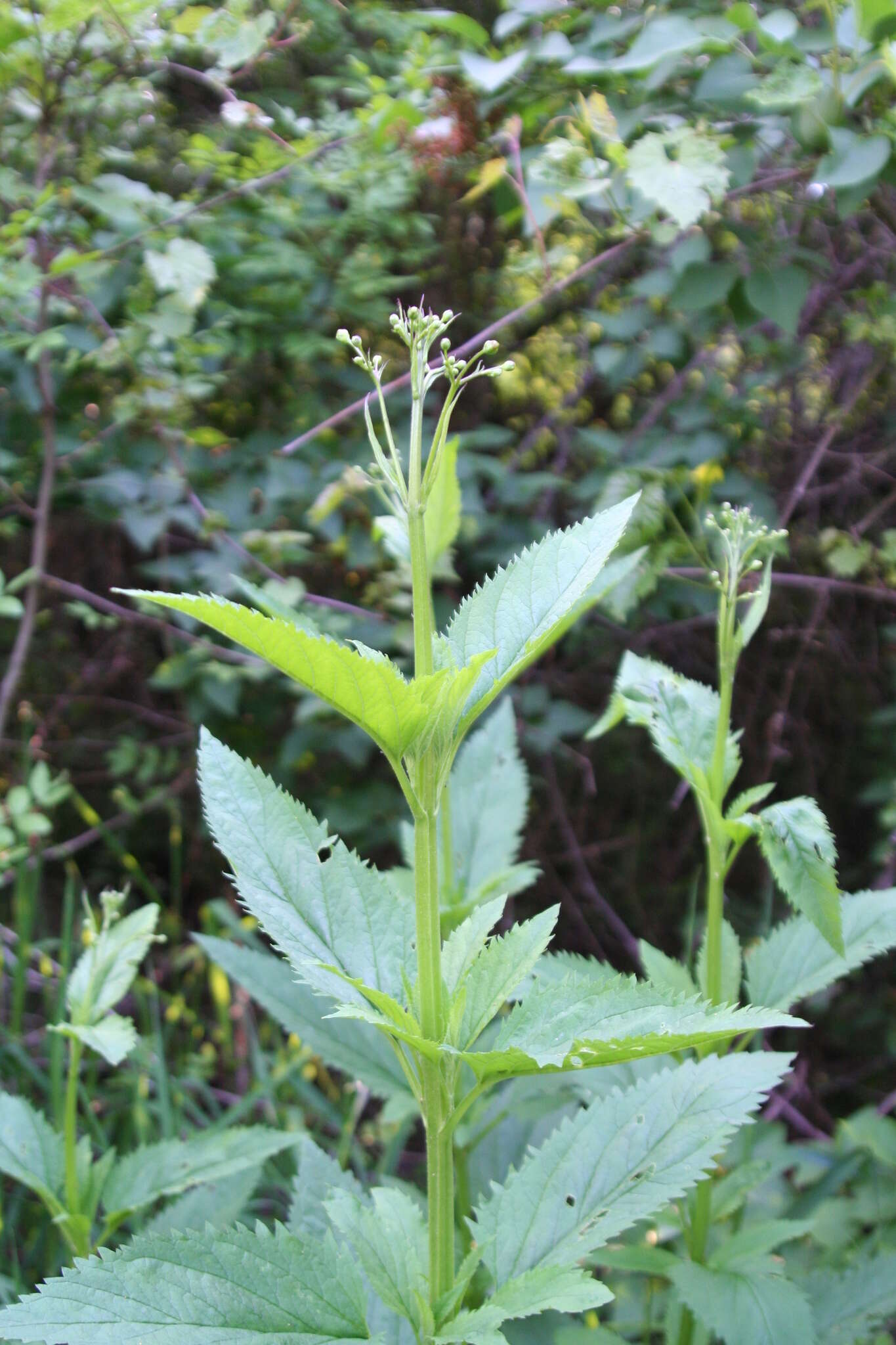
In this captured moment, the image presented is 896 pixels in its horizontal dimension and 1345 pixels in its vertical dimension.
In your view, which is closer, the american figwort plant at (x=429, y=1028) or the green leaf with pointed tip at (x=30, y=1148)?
the american figwort plant at (x=429, y=1028)

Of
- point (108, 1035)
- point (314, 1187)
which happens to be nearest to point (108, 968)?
point (108, 1035)

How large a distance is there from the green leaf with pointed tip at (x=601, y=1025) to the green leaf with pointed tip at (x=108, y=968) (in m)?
0.57

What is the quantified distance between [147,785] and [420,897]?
6.54ft

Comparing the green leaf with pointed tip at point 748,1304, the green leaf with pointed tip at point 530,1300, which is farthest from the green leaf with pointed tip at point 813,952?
the green leaf with pointed tip at point 530,1300

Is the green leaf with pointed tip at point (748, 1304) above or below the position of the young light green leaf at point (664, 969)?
below

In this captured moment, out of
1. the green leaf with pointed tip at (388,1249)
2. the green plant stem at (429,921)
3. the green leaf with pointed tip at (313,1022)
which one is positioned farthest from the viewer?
the green leaf with pointed tip at (313,1022)

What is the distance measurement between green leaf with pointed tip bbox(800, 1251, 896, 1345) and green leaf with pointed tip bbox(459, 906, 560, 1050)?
654mm

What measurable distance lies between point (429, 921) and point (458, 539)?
1582mm

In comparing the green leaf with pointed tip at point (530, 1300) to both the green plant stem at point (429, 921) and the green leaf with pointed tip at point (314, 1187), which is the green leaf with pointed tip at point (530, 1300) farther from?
the green leaf with pointed tip at point (314, 1187)

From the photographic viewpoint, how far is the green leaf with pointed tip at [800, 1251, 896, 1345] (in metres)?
1.17

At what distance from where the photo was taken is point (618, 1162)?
0.95 meters

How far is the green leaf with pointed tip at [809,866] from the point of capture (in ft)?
3.15

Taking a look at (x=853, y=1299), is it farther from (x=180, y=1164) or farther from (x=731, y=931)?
(x=180, y=1164)

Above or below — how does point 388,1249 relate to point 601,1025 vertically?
below
